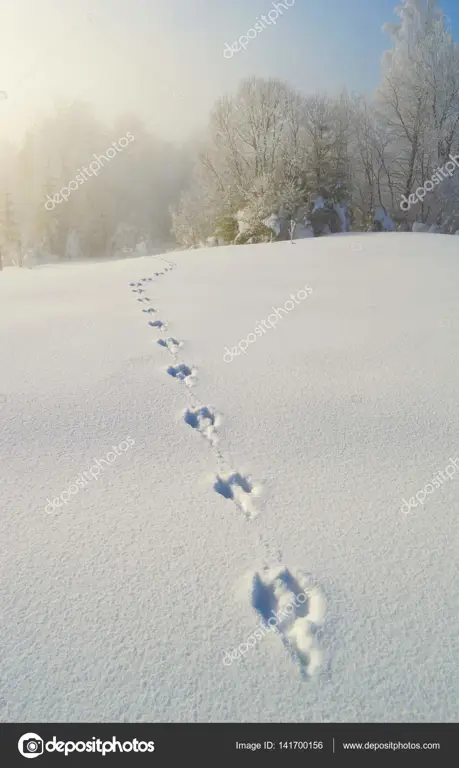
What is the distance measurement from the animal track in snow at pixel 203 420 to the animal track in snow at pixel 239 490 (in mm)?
367

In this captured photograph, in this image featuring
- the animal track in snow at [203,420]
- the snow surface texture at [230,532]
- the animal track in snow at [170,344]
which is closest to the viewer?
the snow surface texture at [230,532]

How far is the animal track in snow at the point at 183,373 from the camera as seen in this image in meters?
3.14

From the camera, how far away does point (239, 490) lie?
1928 millimetres

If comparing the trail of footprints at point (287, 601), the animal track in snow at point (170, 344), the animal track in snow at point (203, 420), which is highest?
the trail of footprints at point (287, 601)

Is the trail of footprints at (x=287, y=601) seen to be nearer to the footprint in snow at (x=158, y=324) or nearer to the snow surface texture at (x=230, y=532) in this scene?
the snow surface texture at (x=230, y=532)

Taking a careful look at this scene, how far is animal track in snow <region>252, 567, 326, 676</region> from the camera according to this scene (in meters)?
1.23

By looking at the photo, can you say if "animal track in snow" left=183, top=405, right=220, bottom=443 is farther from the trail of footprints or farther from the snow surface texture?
the trail of footprints

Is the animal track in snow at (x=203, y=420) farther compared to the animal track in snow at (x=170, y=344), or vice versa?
the animal track in snow at (x=170, y=344)

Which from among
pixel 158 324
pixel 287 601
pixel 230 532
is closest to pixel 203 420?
pixel 230 532

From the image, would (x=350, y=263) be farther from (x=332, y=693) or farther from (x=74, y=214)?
(x=74, y=214)

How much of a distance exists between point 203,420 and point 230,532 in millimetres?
998

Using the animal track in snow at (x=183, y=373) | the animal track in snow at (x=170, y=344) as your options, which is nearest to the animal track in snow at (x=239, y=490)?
the animal track in snow at (x=183, y=373)

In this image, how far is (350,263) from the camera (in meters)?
7.90

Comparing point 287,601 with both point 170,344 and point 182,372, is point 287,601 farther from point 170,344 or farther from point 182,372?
point 170,344
